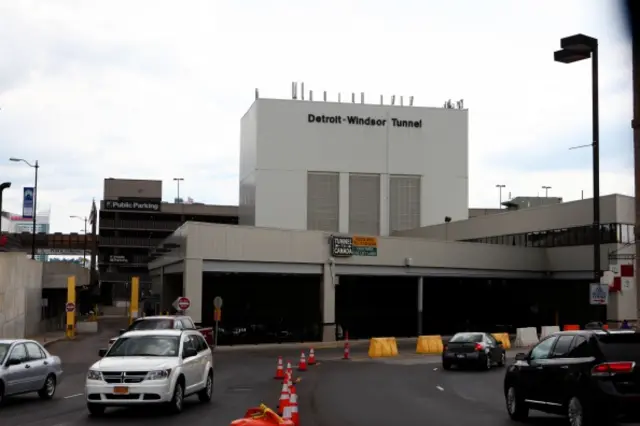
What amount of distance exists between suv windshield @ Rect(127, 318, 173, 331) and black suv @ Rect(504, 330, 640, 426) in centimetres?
1574

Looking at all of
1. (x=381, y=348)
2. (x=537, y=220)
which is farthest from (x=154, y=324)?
(x=537, y=220)

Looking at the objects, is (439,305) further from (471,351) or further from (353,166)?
(471,351)

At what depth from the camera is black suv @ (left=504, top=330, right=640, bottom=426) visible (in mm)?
12117

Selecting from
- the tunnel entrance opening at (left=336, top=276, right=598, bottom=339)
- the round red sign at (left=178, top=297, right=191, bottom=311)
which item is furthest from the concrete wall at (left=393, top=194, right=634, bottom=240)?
the round red sign at (left=178, top=297, right=191, bottom=311)

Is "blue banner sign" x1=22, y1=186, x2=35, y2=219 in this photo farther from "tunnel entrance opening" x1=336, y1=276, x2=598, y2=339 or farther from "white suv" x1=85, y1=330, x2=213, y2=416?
"white suv" x1=85, y1=330, x2=213, y2=416

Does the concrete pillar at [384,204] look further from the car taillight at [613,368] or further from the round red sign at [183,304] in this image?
the car taillight at [613,368]

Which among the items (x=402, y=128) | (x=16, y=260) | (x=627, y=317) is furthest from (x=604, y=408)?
(x=402, y=128)

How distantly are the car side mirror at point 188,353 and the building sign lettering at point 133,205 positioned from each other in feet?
346

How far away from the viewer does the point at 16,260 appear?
140 feet

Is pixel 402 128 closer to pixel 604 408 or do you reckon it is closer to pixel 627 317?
pixel 627 317

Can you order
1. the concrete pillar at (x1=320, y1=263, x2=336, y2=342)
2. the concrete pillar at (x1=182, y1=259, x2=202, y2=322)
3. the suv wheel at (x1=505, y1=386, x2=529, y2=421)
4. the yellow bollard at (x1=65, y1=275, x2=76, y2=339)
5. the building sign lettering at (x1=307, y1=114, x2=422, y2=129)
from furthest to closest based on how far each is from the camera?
the building sign lettering at (x1=307, y1=114, x2=422, y2=129) < the yellow bollard at (x1=65, y1=275, x2=76, y2=339) < the concrete pillar at (x1=320, y1=263, x2=336, y2=342) < the concrete pillar at (x1=182, y1=259, x2=202, y2=322) < the suv wheel at (x1=505, y1=386, x2=529, y2=421)

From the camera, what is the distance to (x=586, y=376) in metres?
12.6

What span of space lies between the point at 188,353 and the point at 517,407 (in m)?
6.79

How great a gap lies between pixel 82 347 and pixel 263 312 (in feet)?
84.5
